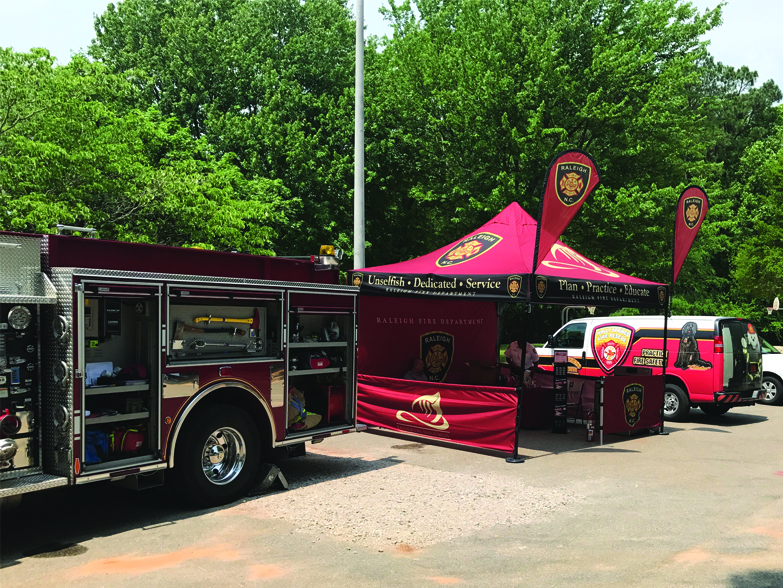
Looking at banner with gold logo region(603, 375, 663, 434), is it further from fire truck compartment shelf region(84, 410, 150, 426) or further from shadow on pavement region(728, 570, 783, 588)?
fire truck compartment shelf region(84, 410, 150, 426)

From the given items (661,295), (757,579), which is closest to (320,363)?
(757,579)

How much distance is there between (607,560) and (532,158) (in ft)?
61.9

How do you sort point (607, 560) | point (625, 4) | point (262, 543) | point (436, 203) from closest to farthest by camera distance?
point (607, 560)
point (262, 543)
point (625, 4)
point (436, 203)

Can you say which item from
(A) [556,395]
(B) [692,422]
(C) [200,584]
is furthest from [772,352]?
(C) [200,584]

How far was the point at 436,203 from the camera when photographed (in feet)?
92.1

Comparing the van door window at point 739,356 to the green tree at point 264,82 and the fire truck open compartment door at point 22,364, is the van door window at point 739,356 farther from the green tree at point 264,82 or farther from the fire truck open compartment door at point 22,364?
the green tree at point 264,82

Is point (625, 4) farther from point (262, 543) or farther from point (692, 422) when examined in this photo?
point (262, 543)

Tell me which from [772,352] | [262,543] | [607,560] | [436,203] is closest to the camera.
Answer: [607,560]

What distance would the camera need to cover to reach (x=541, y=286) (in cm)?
1055

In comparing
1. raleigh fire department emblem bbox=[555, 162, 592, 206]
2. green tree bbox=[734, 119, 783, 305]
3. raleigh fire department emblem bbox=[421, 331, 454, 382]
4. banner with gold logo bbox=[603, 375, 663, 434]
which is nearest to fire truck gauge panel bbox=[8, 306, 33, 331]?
raleigh fire department emblem bbox=[555, 162, 592, 206]

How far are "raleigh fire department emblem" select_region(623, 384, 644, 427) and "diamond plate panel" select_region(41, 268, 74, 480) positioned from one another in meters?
9.04

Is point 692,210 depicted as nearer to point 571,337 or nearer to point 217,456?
point 571,337

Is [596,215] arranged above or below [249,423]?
above

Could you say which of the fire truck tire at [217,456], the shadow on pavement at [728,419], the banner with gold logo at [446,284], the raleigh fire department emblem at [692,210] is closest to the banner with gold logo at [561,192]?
the banner with gold logo at [446,284]
